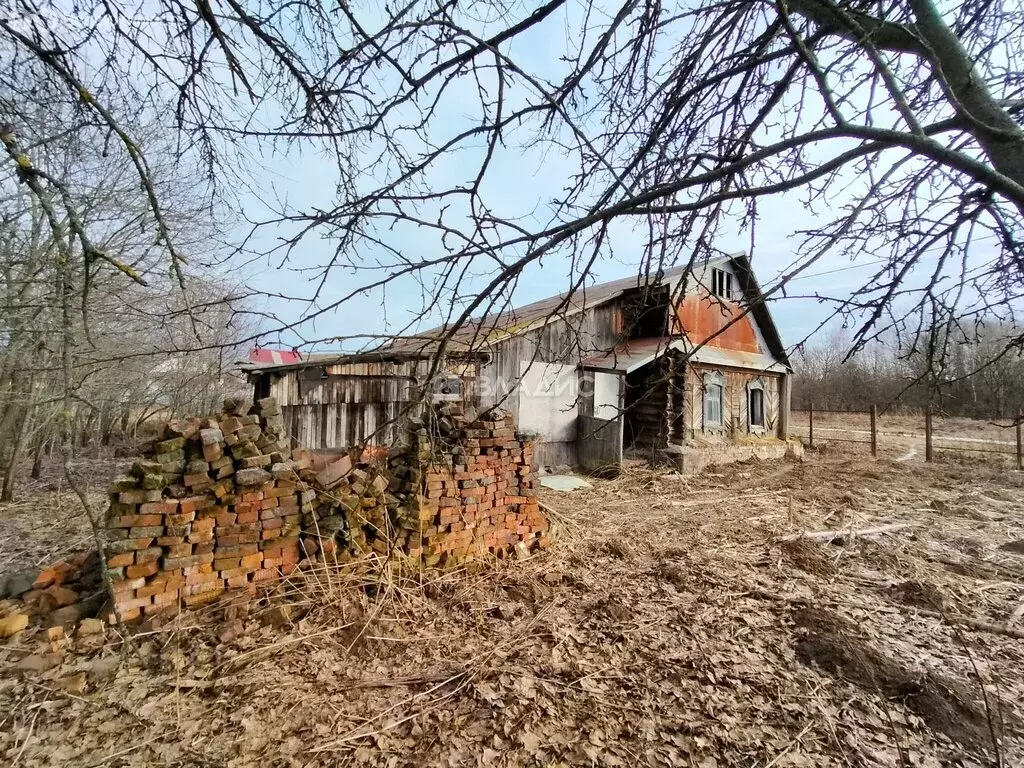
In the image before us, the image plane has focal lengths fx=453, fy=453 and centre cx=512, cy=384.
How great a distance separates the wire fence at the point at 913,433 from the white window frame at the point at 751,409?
2.77 m

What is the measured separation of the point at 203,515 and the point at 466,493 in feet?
7.62

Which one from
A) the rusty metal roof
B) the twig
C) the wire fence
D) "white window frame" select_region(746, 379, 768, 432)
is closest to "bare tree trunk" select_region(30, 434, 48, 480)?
the rusty metal roof

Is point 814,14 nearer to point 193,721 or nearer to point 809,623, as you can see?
point 809,623

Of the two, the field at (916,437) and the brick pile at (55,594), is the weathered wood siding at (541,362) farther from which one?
the field at (916,437)

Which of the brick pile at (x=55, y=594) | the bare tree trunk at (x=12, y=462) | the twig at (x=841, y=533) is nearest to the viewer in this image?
the brick pile at (x=55, y=594)

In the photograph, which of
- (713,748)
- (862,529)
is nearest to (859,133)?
(713,748)

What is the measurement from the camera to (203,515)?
12.0 feet

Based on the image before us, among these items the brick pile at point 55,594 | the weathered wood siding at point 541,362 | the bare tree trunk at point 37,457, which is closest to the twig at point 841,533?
the weathered wood siding at point 541,362

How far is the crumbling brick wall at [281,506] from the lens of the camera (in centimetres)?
350

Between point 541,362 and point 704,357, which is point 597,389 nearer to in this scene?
point 541,362

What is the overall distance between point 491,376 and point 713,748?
7983mm

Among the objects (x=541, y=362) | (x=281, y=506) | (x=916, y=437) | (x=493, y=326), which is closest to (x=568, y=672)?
(x=493, y=326)

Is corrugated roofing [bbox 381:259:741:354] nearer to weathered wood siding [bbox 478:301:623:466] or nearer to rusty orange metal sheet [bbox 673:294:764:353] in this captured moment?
weathered wood siding [bbox 478:301:623:466]

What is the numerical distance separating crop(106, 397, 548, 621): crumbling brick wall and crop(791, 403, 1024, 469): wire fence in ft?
37.8
